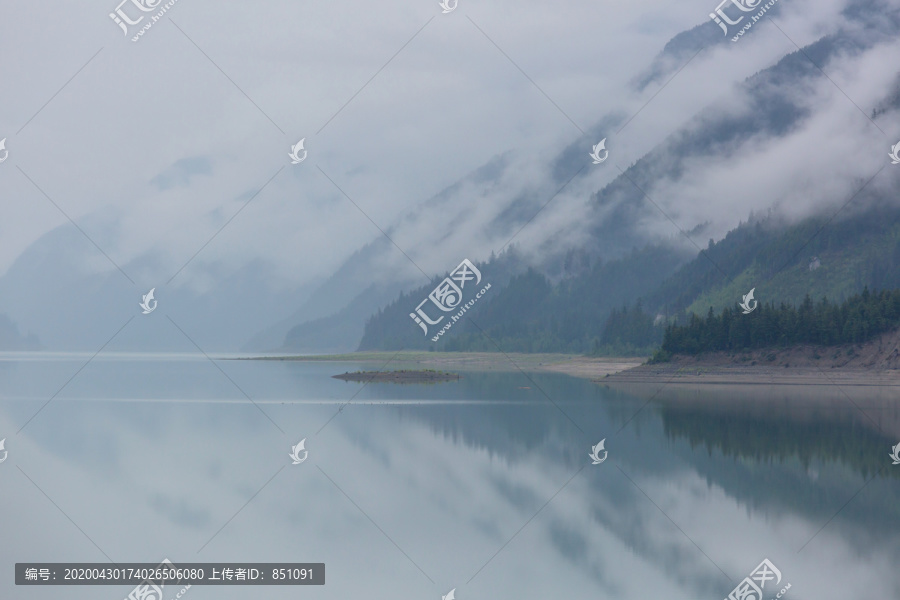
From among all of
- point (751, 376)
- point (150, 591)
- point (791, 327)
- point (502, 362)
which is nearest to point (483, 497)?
point (150, 591)

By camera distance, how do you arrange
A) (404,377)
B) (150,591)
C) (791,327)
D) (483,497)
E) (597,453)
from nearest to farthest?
1. (150,591)
2. (483,497)
3. (597,453)
4. (791,327)
5. (404,377)

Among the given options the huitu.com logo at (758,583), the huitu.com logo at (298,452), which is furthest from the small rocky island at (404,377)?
the huitu.com logo at (758,583)

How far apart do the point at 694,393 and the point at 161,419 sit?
44793 millimetres

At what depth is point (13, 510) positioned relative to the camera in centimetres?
3166

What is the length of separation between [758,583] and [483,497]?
1210 centimetres

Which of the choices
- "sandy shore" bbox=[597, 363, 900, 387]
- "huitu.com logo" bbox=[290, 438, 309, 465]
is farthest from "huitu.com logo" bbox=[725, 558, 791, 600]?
"sandy shore" bbox=[597, 363, 900, 387]

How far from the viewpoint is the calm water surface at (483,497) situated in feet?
83.3

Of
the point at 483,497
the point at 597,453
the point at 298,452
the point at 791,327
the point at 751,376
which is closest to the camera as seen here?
the point at 483,497

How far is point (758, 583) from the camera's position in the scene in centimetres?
2441

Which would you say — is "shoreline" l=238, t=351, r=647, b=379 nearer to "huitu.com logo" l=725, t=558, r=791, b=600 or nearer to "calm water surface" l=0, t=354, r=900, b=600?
"calm water surface" l=0, t=354, r=900, b=600

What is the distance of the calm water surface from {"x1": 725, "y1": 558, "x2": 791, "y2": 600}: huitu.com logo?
249 millimetres

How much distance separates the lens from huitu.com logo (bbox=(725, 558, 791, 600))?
2355 cm

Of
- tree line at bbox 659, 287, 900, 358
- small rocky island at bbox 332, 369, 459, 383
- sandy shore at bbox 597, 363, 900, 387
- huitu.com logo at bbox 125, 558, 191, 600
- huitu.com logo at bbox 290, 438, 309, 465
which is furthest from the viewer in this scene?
small rocky island at bbox 332, 369, 459, 383

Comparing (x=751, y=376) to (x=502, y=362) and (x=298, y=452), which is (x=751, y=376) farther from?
(x=502, y=362)
